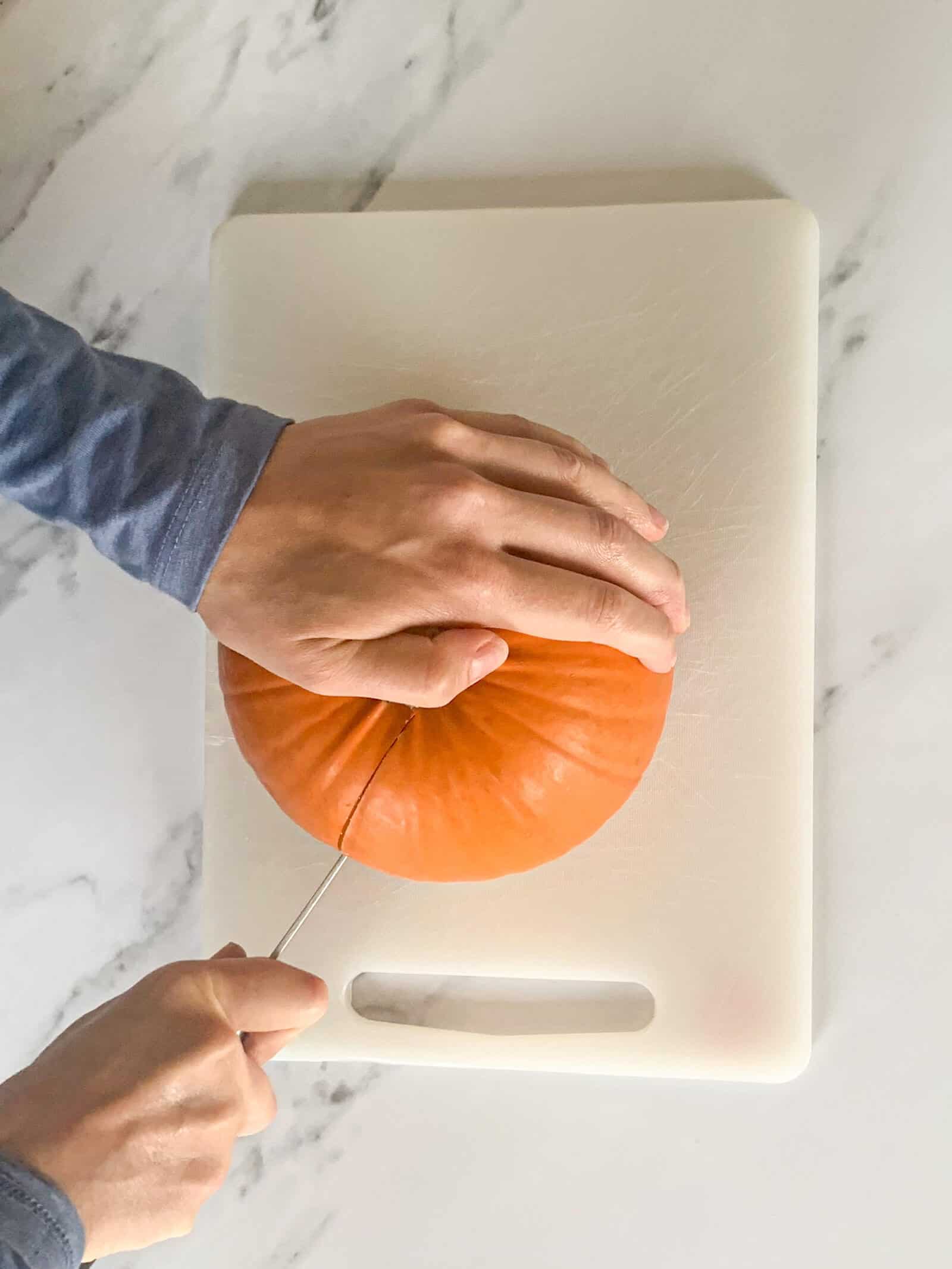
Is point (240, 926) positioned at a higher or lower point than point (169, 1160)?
higher

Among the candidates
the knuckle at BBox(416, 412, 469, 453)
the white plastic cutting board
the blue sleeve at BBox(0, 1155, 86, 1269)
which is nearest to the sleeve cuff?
the knuckle at BBox(416, 412, 469, 453)

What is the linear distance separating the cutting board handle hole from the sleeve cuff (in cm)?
43

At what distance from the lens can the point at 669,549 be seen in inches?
34.3

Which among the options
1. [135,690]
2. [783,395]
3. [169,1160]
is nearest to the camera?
[169,1160]

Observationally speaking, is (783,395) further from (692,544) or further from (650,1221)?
(650,1221)

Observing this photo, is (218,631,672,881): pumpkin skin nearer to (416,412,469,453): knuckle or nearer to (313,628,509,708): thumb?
(313,628,509,708): thumb

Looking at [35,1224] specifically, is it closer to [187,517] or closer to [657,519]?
[187,517]

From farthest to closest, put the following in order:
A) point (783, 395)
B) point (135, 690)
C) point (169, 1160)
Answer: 1. point (135, 690)
2. point (783, 395)
3. point (169, 1160)

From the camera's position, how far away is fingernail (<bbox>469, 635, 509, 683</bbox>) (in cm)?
67

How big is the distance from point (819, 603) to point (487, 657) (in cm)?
37

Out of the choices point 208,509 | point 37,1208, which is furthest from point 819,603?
point 37,1208

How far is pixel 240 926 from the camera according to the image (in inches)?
36.8

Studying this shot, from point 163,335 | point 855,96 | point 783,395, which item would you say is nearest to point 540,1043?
point 783,395

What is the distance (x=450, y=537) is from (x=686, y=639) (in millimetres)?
282
